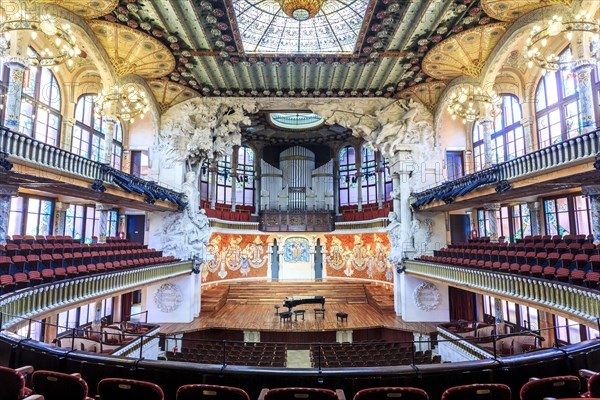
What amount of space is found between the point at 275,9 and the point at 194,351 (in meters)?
13.3

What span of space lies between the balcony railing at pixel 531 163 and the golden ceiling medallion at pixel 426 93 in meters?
5.82

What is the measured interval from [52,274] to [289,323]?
10.8 meters

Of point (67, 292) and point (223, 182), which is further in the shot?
point (223, 182)

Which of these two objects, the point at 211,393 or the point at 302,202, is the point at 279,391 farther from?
the point at 302,202

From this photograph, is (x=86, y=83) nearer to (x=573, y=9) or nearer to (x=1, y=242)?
(x=1, y=242)

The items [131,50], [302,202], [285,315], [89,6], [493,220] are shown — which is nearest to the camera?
[89,6]

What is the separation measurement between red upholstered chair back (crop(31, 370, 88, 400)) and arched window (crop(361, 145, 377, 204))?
980 inches

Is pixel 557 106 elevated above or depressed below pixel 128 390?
above

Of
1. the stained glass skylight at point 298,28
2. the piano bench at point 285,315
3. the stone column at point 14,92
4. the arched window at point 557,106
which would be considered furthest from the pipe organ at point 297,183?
the stone column at point 14,92

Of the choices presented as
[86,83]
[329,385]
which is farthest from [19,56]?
[329,385]

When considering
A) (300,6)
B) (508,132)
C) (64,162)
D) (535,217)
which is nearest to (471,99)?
(508,132)

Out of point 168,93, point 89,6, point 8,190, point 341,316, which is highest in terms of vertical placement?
point 168,93

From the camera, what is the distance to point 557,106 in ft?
46.6

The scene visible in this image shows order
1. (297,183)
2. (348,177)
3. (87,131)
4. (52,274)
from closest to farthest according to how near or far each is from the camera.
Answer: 1. (52,274)
2. (87,131)
3. (297,183)
4. (348,177)
